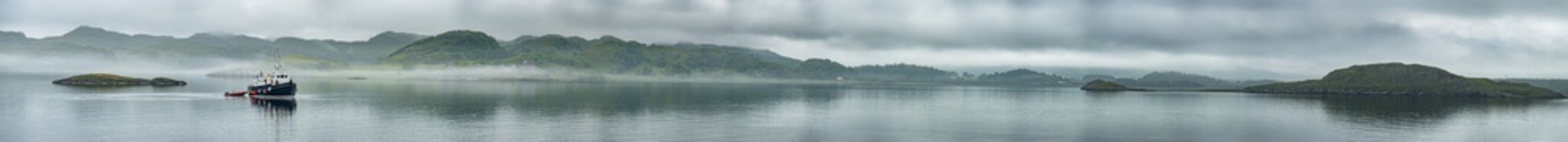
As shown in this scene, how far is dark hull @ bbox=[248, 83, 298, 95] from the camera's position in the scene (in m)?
153

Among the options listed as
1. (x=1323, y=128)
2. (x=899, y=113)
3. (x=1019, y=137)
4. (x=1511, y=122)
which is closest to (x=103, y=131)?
(x=1019, y=137)

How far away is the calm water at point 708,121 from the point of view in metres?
88.9

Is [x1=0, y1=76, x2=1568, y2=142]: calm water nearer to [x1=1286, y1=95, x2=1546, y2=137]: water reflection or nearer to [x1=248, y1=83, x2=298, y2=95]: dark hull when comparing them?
[x1=1286, y1=95, x2=1546, y2=137]: water reflection

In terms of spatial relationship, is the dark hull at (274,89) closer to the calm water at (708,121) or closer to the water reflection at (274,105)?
the water reflection at (274,105)

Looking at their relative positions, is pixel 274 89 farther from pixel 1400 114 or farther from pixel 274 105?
pixel 1400 114

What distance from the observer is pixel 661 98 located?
196750mm

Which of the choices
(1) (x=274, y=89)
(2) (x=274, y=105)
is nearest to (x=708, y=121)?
(2) (x=274, y=105)

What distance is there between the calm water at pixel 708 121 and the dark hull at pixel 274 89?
3.09 meters

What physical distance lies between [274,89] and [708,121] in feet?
235

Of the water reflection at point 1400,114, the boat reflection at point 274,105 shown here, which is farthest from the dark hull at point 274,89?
the water reflection at point 1400,114

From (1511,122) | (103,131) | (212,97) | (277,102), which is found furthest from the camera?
(212,97)

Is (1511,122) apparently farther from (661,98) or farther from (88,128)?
(88,128)

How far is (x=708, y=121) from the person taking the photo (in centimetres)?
11219

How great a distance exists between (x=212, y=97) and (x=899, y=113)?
3927 inches
